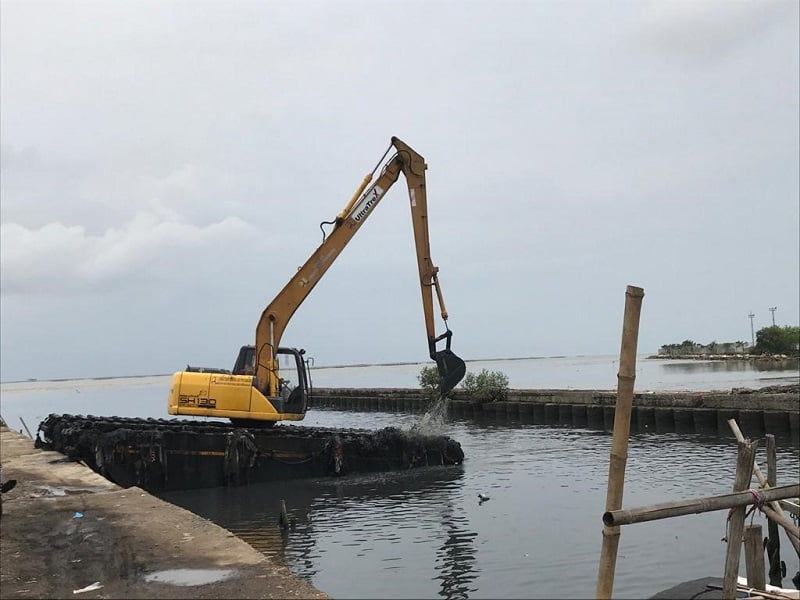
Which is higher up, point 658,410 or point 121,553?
point 121,553

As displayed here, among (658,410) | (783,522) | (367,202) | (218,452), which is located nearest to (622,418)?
(783,522)

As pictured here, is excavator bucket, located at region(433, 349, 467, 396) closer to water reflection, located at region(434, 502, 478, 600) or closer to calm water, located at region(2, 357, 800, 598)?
calm water, located at region(2, 357, 800, 598)

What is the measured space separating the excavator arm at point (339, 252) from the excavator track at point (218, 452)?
5.15ft

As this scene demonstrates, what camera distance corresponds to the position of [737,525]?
6.38 m

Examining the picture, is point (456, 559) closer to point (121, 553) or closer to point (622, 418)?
point (121, 553)

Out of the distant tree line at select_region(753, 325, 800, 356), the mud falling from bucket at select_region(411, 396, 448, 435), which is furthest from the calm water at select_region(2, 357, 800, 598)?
the distant tree line at select_region(753, 325, 800, 356)

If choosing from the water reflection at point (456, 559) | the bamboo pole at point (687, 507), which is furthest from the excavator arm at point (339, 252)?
the bamboo pole at point (687, 507)

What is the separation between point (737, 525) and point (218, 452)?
13.4m

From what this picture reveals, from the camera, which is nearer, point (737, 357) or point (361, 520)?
point (361, 520)

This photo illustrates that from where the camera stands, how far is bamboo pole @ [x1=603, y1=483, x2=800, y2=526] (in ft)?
17.8

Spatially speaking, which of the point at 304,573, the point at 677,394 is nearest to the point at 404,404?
the point at 677,394

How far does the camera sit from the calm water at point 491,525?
9820 mm

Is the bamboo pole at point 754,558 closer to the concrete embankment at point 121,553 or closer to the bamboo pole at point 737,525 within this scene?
the bamboo pole at point 737,525

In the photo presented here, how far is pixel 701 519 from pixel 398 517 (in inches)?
222
